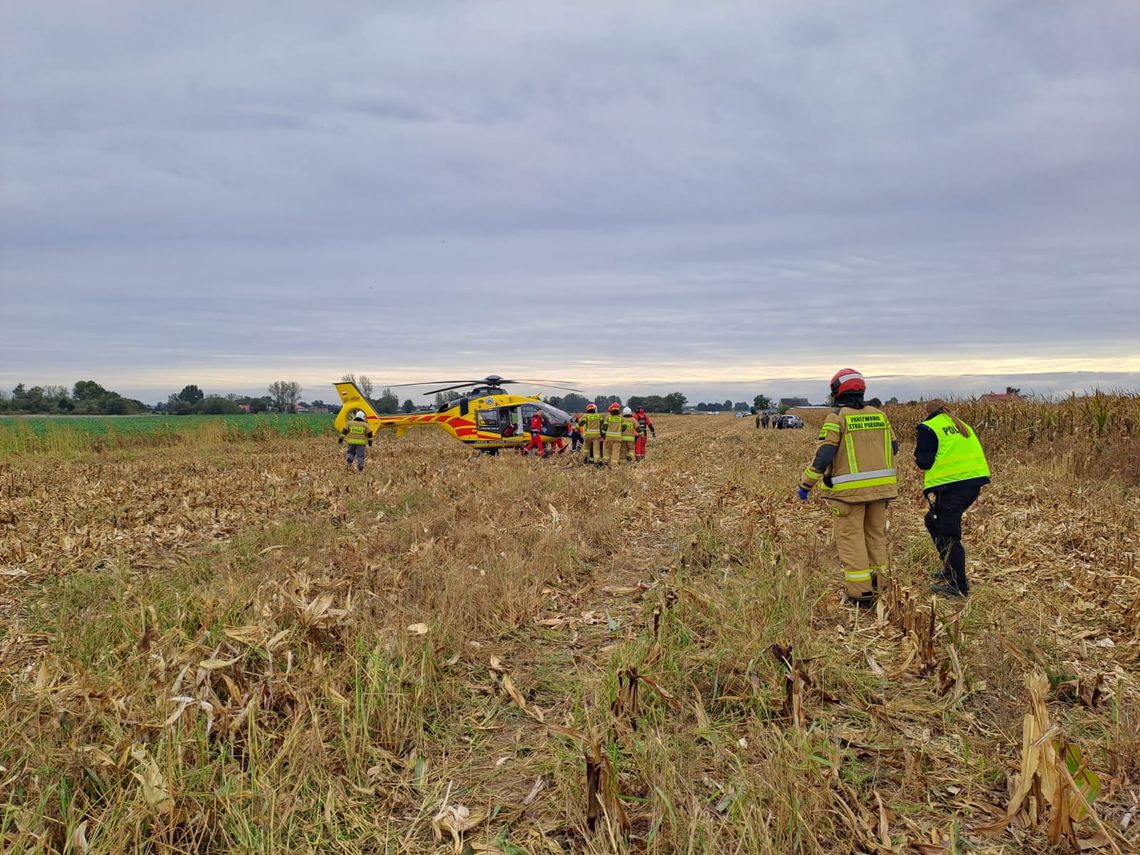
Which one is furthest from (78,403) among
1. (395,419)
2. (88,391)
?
(395,419)

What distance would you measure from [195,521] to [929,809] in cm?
1060

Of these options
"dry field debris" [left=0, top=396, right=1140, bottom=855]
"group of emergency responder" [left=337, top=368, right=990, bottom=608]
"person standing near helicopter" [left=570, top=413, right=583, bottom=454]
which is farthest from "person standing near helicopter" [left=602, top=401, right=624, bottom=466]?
"group of emergency responder" [left=337, top=368, right=990, bottom=608]

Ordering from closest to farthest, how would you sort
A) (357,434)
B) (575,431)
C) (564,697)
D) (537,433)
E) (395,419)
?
1. (564,697)
2. (357,434)
3. (537,433)
4. (575,431)
5. (395,419)

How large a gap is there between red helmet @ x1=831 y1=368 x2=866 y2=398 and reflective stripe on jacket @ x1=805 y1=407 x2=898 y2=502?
246 millimetres

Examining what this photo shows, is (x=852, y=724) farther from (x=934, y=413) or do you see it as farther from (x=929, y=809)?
(x=934, y=413)

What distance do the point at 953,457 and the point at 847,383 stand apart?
4.84ft

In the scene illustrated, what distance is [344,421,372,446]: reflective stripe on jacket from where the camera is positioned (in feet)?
55.5

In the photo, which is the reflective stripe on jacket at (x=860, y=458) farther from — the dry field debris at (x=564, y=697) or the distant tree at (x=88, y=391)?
the distant tree at (x=88, y=391)

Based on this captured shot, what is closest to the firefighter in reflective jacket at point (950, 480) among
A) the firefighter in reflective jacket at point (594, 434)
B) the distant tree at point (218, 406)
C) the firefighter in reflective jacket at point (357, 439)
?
the firefighter in reflective jacket at point (594, 434)

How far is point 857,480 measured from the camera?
6.44 meters

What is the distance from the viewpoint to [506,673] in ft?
15.8

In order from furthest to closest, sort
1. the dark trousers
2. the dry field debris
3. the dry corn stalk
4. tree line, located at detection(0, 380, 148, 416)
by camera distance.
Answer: tree line, located at detection(0, 380, 148, 416)
the dark trousers
the dry field debris
the dry corn stalk

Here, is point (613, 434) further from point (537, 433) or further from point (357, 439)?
point (357, 439)

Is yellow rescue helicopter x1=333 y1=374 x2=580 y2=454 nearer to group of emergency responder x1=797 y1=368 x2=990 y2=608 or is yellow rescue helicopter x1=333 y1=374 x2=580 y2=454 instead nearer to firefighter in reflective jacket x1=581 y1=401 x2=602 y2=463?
firefighter in reflective jacket x1=581 y1=401 x2=602 y2=463
